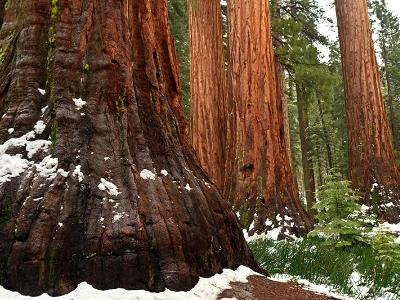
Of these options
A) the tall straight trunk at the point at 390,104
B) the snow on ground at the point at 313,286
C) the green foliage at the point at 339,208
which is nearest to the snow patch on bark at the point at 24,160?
the snow on ground at the point at 313,286

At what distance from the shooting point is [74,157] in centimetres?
243

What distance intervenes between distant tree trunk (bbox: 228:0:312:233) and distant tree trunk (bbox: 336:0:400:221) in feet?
5.29

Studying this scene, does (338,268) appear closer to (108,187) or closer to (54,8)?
(108,187)

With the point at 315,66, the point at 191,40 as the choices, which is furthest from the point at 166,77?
the point at 315,66

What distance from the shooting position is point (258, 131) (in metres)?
6.36

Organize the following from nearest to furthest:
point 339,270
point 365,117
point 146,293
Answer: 1. point 146,293
2. point 339,270
3. point 365,117

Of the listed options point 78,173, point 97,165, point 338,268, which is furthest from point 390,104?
point 78,173

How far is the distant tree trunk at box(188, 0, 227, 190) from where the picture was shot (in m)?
8.99

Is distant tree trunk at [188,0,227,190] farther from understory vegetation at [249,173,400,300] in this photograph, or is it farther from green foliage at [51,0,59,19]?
green foliage at [51,0,59,19]

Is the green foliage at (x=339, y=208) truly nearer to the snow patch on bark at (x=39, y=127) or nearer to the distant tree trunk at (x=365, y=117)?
the distant tree trunk at (x=365, y=117)

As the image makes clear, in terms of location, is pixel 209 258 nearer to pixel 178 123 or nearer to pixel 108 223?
pixel 108 223

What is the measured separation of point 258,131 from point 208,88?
3057 millimetres

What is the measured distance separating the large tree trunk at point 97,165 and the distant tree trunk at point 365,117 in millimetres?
4663

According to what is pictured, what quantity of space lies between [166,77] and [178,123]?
41cm
